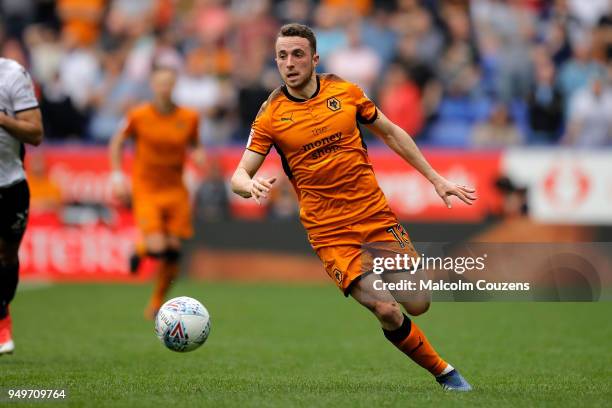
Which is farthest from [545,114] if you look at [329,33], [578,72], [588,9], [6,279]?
[6,279]

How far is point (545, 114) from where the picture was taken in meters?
19.4

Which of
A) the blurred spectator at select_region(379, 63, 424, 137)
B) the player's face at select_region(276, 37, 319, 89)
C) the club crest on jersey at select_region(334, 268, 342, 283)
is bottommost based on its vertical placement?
the blurred spectator at select_region(379, 63, 424, 137)

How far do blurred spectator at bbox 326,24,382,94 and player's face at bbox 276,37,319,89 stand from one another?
41.9 feet

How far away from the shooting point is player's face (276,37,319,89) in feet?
24.6

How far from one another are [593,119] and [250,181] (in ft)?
42.9

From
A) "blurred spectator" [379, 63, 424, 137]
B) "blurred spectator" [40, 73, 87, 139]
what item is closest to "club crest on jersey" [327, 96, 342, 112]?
"blurred spectator" [379, 63, 424, 137]

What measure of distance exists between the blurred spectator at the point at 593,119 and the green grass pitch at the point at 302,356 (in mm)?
3918

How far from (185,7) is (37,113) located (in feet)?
49.6

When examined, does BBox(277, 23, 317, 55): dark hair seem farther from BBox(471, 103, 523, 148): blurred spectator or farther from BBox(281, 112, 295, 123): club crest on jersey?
BBox(471, 103, 523, 148): blurred spectator

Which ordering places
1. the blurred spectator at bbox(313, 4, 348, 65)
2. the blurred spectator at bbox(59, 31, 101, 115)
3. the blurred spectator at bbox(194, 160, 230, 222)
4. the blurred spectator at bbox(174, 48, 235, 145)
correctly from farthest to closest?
the blurred spectator at bbox(59, 31, 101, 115) < the blurred spectator at bbox(313, 4, 348, 65) < the blurred spectator at bbox(174, 48, 235, 145) < the blurred spectator at bbox(194, 160, 230, 222)

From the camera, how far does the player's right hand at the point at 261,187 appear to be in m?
6.88

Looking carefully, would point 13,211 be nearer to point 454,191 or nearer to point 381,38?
point 454,191

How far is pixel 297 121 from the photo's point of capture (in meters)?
7.66

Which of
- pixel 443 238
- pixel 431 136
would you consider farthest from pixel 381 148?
pixel 443 238
